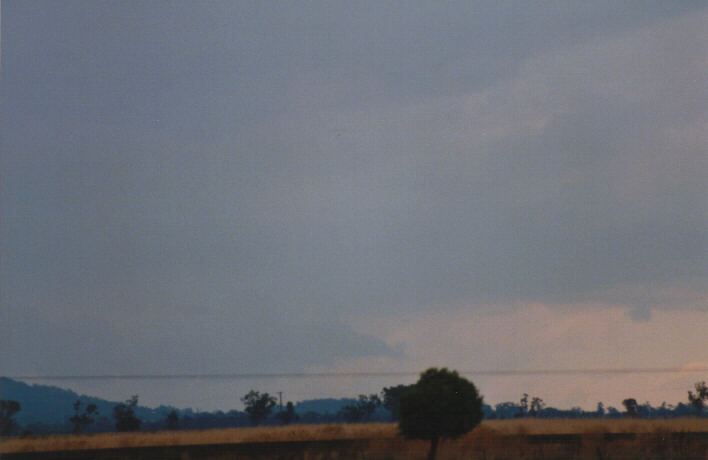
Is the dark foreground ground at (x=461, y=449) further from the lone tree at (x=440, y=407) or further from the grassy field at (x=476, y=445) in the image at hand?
the lone tree at (x=440, y=407)

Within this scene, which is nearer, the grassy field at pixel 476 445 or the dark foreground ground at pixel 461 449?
the dark foreground ground at pixel 461 449

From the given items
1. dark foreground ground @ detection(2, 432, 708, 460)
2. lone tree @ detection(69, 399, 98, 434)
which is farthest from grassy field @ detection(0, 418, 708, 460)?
lone tree @ detection(69, 399, 98, 434)

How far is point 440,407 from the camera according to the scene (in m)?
27.3

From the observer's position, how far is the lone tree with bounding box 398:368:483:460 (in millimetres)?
27391

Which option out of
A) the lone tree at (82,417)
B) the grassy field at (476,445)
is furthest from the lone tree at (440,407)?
the lone tree at (82,417)

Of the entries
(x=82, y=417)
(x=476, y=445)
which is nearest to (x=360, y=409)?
(x=82, y=417)

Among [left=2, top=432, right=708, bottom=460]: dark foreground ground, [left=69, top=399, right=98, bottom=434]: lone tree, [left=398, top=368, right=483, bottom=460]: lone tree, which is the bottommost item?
[left=2, top=432, right=708, bottom=460]: dark foreground ground

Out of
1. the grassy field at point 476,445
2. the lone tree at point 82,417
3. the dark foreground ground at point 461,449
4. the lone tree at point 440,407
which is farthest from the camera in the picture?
the lone tree at point 82,417

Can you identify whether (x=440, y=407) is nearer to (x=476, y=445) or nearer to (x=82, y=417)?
(x=476, y=445)

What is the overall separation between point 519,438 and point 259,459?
10.3 m

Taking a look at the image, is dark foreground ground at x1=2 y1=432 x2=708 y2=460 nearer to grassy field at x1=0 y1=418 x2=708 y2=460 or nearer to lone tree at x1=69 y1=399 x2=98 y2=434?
grassy field at x1=0 y1=418 x2=708 y2=460

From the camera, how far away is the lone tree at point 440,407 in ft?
89.9

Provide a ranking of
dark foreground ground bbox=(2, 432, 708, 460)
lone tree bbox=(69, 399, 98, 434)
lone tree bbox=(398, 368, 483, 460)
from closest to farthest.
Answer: lone tree bbox=(398, 368, 483, 460), dark foreground ground bbox=(2, 432, 708, 460), lone tree bbox=(69, 399, 98, 434)

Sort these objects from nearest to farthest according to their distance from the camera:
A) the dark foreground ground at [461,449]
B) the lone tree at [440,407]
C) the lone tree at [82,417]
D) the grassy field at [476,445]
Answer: the lone tree at [440,407] < the dark foreground ground at [461,449] < the grassy field at [476,445] < the lone tree at [82,417]
